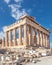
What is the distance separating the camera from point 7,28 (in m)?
42.0

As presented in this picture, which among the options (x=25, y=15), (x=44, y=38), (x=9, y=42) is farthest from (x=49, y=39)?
(x=25, y=15)

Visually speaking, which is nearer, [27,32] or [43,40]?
[27,32]

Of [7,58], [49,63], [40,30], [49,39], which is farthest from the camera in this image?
[49,39]

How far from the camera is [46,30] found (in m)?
45.1

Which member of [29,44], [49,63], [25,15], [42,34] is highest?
[25,15]

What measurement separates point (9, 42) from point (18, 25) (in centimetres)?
692

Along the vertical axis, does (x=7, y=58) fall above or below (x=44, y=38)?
below

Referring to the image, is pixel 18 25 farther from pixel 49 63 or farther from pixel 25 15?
pixel 49 63

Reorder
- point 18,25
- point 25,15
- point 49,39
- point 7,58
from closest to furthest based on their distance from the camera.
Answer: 1. point 7,58
2. point 25,15
3. point 18,25
4. point 49,39

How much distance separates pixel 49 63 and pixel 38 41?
2534 cm

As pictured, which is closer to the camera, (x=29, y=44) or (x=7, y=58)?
(x=7, y=58)

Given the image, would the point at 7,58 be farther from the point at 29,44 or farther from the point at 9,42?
the point at 9,42

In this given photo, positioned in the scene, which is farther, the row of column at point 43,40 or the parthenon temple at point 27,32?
the row of column at point 43,40

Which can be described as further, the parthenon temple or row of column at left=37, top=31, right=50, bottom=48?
row of column at left=37, top=31, right=50, bottom=48
